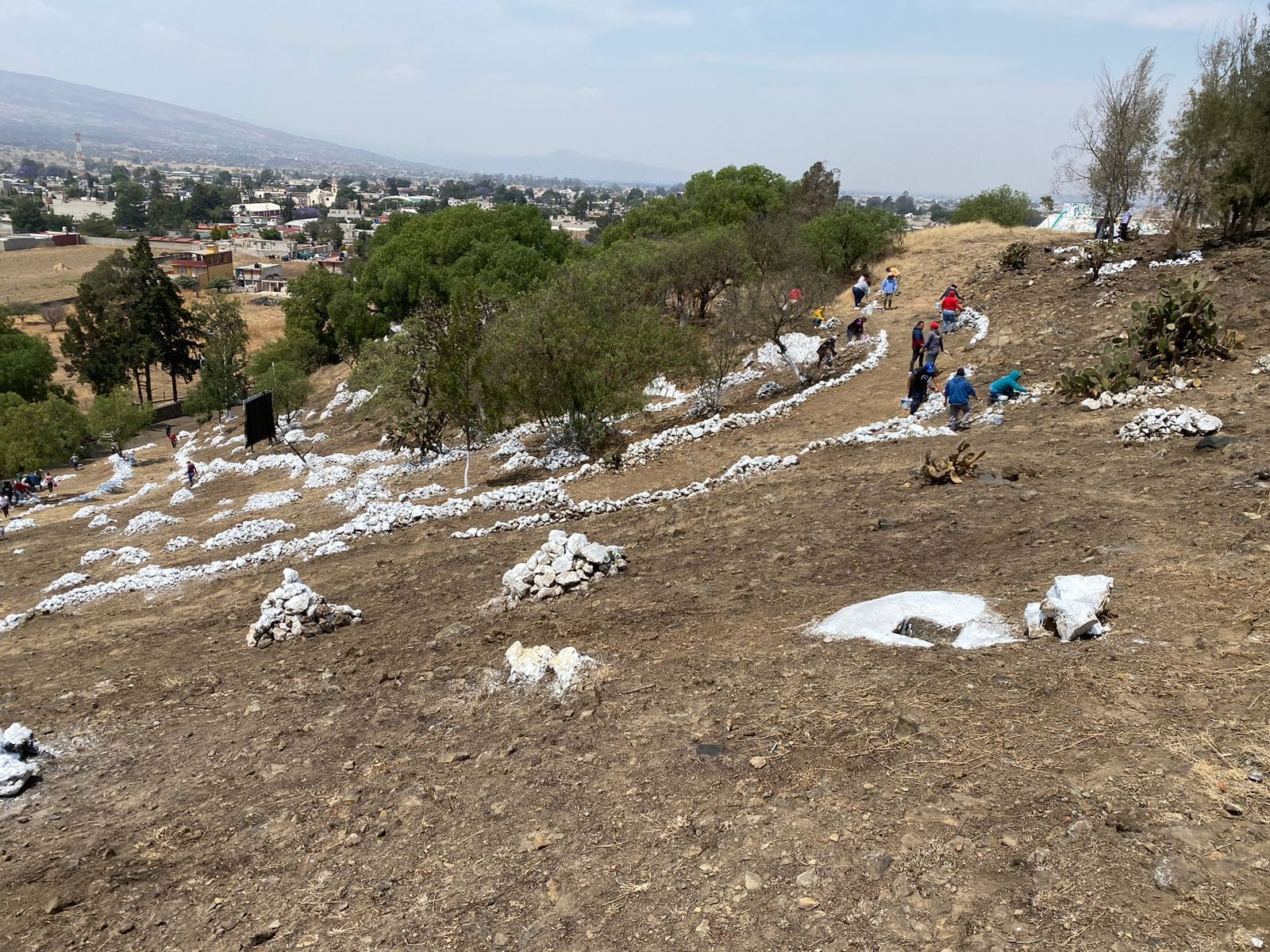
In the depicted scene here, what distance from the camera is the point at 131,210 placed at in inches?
6786

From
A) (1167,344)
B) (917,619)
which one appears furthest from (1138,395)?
(917,619)

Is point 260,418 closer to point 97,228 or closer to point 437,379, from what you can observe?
point 437,379

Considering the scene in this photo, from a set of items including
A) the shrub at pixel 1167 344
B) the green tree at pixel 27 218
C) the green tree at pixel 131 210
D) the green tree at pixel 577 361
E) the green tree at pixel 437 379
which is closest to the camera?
the shrub at pixel 1167 344

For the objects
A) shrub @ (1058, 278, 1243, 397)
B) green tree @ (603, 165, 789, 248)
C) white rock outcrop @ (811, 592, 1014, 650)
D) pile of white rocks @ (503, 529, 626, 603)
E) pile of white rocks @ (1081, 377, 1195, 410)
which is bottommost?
pile of white rocks @ (503, 529, 626, 603)

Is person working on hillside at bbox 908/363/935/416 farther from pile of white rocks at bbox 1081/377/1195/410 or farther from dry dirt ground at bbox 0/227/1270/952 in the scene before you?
dry dirt ground at bbox 0/227/1270/952

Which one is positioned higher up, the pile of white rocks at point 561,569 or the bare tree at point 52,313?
the pile of white rocks at point 561,569

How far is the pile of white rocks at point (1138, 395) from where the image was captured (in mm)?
12320

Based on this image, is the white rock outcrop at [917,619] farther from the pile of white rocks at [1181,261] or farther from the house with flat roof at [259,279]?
the house with flat roof at [259,279]

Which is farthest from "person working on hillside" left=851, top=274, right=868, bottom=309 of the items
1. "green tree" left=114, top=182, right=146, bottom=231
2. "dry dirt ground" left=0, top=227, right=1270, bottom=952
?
"green tree" left=114, top=182, right=146, bottom=231

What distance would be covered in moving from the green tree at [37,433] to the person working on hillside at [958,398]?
38.2 m

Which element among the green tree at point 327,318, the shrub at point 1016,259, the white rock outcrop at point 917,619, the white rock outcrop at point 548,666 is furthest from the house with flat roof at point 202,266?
the white rock outcrop at point 917,619

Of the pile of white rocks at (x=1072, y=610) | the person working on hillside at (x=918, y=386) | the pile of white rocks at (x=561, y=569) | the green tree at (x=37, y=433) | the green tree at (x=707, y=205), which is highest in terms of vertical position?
the green tree at (x=707, y=205)

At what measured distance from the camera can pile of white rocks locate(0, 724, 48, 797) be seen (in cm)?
696

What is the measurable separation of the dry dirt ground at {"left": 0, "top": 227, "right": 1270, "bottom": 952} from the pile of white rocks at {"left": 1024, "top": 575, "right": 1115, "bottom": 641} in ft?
0.67
